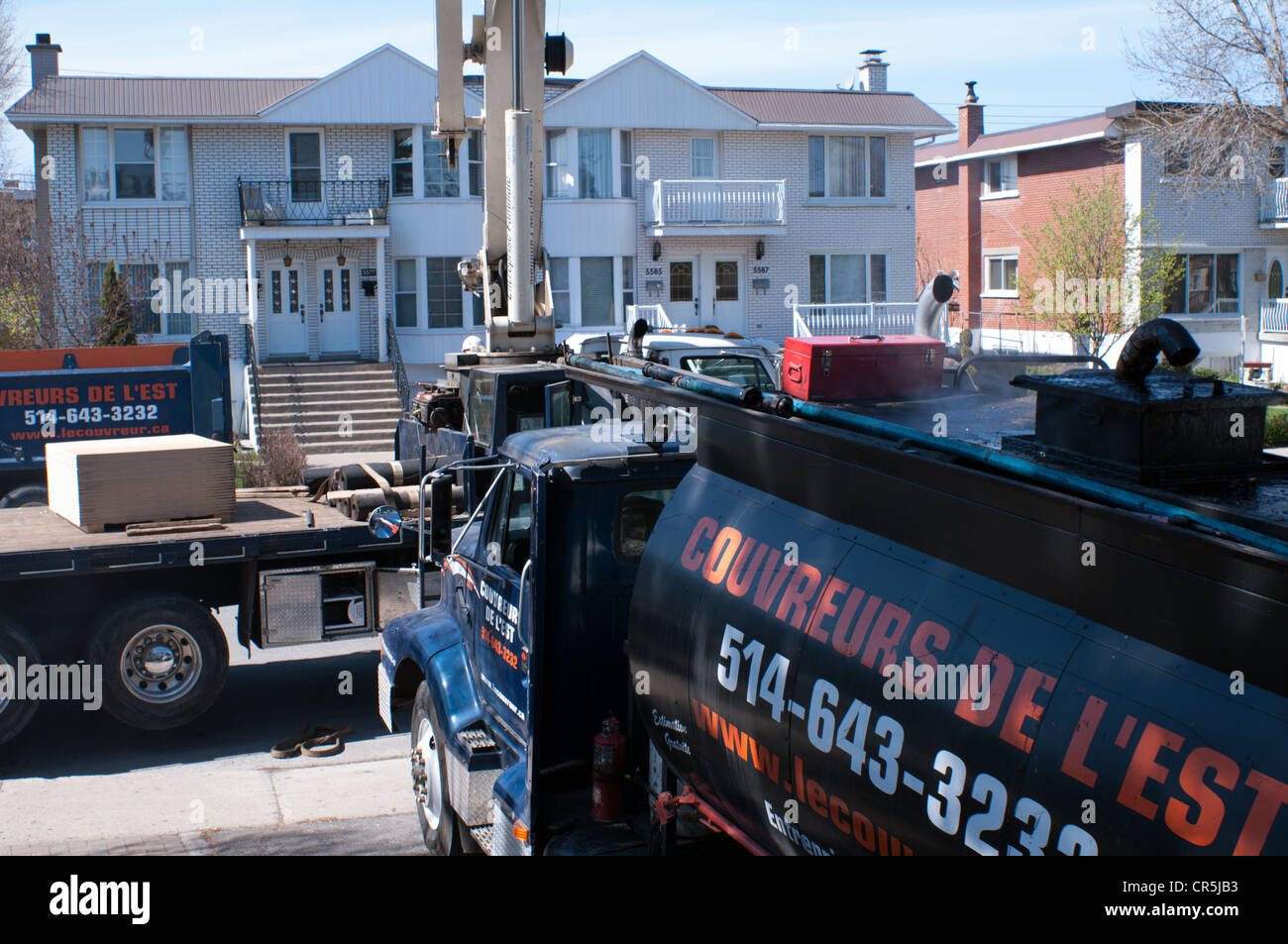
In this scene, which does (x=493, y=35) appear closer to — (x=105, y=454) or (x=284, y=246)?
(x=105, y=454)

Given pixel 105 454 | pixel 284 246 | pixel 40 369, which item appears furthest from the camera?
pixel 284 246

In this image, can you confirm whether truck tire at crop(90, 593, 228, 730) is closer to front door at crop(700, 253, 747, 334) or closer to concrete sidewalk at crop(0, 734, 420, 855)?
concrete sidewalk at crop(0, 734, 420, 855)

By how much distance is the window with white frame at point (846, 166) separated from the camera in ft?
111

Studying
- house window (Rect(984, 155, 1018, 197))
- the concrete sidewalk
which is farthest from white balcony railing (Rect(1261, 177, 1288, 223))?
the concrete sidewalk

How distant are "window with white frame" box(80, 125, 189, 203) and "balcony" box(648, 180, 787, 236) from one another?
11.9 meters

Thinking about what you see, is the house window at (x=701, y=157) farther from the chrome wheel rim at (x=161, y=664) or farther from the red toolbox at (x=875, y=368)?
the red toolbox at (x=875, y=368)

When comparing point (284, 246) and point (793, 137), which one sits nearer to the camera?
point (284, 246)

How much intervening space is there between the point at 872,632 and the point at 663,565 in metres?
1.42

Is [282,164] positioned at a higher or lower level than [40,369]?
higher

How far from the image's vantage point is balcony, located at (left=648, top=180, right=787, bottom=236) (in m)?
Result: 31.3
